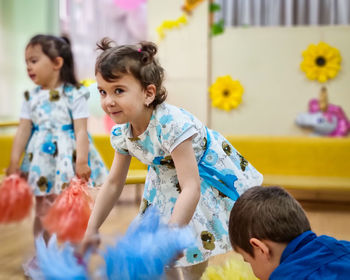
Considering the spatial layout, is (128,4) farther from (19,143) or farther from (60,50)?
(19,143)

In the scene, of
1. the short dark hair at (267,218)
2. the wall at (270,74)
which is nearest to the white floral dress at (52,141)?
the short dark hair at (267,218)

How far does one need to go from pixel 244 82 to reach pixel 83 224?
273cm

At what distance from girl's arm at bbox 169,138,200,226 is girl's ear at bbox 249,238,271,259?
7.2 inches

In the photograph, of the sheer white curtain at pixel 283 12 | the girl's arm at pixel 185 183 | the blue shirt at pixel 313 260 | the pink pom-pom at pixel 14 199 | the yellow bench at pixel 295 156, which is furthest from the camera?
the sheer white curtain at pixel 283 12

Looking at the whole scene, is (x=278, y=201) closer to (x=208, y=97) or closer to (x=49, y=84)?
(x=49, y=84)

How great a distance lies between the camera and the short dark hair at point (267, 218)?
113 cm

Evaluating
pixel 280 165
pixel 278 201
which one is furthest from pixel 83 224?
pixel 280 165

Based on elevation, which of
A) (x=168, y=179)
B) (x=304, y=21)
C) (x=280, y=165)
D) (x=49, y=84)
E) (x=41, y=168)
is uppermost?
(x=304, y=21)

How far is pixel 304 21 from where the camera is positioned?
4.44 meters

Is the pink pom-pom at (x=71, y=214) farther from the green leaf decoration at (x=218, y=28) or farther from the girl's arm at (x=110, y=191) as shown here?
the green leaf decoration at (x=218, y=28)

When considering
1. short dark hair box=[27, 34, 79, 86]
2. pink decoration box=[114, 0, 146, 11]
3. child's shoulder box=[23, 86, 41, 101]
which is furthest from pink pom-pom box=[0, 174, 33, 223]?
pink decoration box=[114, 0, 146, 11]

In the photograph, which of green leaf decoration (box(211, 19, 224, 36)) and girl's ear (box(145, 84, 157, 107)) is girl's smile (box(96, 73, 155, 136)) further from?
green leaf decoration (box(211, 19, 224, 36))

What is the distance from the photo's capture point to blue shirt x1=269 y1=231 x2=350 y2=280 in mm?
1039

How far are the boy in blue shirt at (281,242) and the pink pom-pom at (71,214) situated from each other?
0.83 meters
